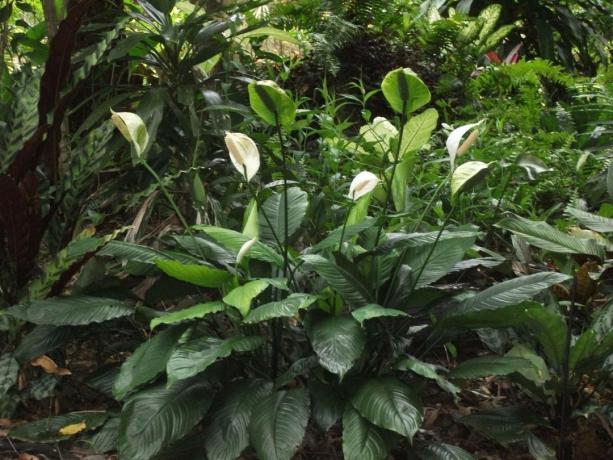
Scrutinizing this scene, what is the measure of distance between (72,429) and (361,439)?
93 centimetres

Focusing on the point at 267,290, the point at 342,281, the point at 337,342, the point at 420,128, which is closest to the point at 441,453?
the point at 337,342

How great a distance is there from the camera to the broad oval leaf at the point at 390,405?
1.95 meters

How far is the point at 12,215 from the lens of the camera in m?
2.50

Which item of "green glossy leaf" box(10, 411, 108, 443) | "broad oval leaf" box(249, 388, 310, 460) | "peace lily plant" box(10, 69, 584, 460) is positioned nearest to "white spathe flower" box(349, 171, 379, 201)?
"peace lily plant" box(10, 69, 584, 460)

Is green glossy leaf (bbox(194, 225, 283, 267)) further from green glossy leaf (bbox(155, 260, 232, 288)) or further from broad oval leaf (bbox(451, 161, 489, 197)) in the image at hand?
broad oval leaf (bbox(451, 161, 489, 197))

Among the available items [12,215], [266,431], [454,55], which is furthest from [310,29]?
[266,431]

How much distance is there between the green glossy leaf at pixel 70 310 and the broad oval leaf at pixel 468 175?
3.62ft

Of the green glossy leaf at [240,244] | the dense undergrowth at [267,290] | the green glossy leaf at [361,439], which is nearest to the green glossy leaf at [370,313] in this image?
the dense undergrowth at [267,290]

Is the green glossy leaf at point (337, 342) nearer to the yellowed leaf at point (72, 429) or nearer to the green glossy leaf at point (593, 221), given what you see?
the yellowed leaf at point (72, 429)

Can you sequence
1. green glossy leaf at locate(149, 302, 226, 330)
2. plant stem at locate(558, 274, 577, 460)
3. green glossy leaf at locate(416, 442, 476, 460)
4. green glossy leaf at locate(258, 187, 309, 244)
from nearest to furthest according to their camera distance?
green glossy leaf at locate(149, 302, 226, 330)
green glossy leaf at locate(416, 442, 476, 460)
plant stem at locate(558, 274, 577, 460)
green glossy leaf at locate(258, 187, 309, 244)

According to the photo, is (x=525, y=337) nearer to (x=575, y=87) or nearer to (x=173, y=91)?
(x=173, y=91)

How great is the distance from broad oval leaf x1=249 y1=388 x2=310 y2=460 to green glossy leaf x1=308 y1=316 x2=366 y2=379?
0.18 meters

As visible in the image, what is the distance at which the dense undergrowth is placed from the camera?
6.89 ft

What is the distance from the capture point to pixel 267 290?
7.89 ft
